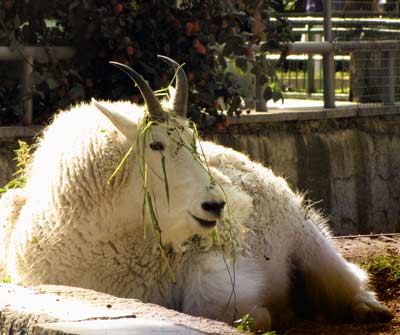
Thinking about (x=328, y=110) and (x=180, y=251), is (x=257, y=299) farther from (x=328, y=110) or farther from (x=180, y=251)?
(x=328, y=110)

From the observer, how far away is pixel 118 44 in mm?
8359

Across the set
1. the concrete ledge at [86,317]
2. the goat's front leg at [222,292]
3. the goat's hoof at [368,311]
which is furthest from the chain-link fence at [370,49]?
the concrete ledge at [86,317]

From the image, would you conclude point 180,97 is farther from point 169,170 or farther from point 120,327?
point 120,327

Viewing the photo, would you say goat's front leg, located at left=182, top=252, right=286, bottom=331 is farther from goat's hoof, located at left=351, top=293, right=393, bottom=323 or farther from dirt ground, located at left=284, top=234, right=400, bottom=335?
goat's hoof, located at left=351, top=293, right=393, bottom=323

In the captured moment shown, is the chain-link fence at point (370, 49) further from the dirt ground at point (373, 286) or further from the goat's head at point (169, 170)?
the goat's head at point (169, 170)

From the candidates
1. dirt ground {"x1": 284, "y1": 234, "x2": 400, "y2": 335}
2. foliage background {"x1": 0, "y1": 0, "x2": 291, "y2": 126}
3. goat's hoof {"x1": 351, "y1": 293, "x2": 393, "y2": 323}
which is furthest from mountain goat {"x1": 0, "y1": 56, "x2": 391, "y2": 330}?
foliage background {"x1": 0, "y1": 0, "x2": 291, "y2": 126}

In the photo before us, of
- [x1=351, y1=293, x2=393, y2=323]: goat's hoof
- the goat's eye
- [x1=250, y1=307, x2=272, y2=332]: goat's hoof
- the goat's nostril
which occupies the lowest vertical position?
[x1=351, y1=293, x2=393, y2=323]: goat's hoof

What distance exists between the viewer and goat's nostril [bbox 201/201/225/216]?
5457 mm

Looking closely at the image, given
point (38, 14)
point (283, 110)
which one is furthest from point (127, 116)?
point (283, 110)

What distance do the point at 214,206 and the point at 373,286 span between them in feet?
7.13

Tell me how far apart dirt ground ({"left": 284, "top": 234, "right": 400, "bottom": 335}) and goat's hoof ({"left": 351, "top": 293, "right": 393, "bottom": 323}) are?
0.20ft

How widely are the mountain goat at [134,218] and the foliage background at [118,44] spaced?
223 centimetres

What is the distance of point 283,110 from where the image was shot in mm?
10234

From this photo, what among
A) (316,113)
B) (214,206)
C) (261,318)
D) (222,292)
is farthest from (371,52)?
(214,206)
